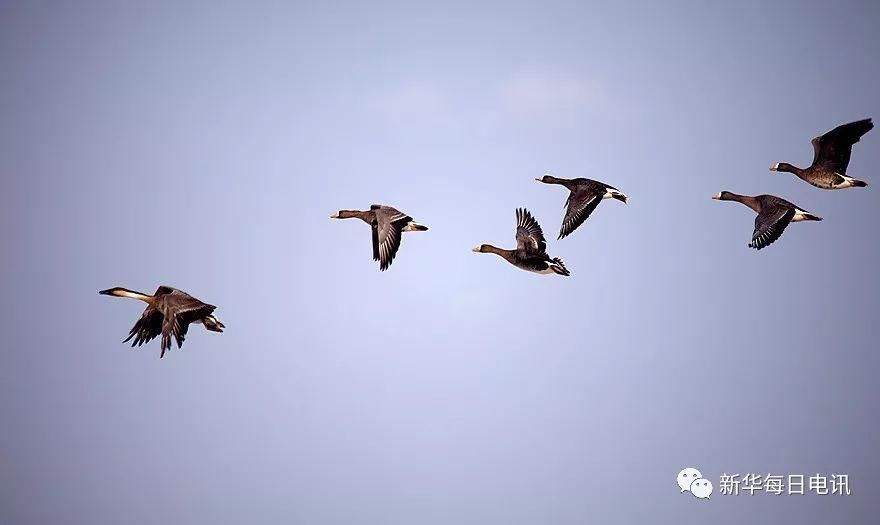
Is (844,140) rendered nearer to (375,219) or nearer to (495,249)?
(495,249)

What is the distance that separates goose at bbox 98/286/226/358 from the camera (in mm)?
24156

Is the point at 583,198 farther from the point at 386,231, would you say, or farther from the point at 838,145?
the point at 838,145

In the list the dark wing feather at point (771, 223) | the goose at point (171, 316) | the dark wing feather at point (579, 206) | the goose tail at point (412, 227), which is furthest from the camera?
the dark wing feather at point (579, 206)

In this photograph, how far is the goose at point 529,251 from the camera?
84.7 feet

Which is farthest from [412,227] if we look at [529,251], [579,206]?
[579,206]

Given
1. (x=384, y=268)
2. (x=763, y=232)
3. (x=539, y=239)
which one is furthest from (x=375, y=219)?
(x=763, y=232)

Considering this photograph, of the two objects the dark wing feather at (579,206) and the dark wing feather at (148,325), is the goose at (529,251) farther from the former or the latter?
the dark wing feather at (148,325)

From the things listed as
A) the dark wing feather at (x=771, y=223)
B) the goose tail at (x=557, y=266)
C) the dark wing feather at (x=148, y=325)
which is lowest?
the dark wing feather at (x=148, y=325)

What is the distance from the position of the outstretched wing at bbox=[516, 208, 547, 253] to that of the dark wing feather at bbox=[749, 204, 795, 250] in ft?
16.8

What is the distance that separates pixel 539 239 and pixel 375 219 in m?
4.11

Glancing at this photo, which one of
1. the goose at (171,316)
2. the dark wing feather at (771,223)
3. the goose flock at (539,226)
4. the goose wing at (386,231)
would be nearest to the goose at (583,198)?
the goose flock at (539,226)

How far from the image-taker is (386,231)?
2627cm

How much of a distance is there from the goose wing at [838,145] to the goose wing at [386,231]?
10.1 metres

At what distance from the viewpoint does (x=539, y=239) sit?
26.9 m
